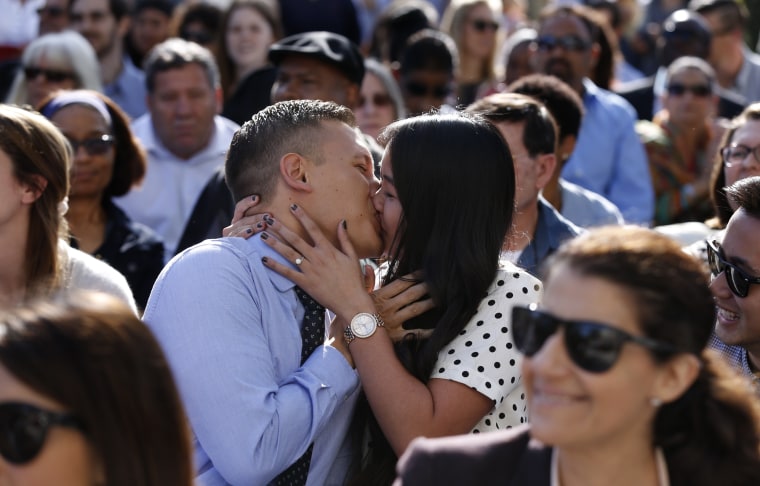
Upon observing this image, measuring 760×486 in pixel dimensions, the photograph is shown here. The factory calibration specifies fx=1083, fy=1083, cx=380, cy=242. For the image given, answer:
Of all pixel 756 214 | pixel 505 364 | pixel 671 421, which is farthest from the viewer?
pixel 756 214

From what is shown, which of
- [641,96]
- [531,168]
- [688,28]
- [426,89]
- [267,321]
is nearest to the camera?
[267,321]

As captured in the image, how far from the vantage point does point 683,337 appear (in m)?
2.23

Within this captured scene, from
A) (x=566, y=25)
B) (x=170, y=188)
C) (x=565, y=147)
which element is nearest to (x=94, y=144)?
(x=170, y=188)

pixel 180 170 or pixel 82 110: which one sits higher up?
pixel 82 110

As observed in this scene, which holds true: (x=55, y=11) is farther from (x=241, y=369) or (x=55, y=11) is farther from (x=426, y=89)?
(x=241, y=369)

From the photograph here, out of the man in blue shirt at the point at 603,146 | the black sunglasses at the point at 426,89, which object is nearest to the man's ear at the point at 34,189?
the man in blue shirt at the point at 603,146

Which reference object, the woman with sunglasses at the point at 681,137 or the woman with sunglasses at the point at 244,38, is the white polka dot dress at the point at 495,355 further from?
the woman with sunglasses at the point at 244,38

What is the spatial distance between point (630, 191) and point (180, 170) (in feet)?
8.91

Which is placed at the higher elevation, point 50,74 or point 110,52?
point 50,74

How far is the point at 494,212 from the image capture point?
10.2 feet

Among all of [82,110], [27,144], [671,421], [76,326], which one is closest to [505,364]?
[671,421]

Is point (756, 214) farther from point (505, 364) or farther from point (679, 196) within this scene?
point (679, 196)

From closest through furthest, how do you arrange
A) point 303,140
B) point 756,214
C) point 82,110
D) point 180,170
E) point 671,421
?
point 671,421 → point 303,140 → point 756,214 → point 82,110 → point 180,170

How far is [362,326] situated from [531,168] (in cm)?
186
